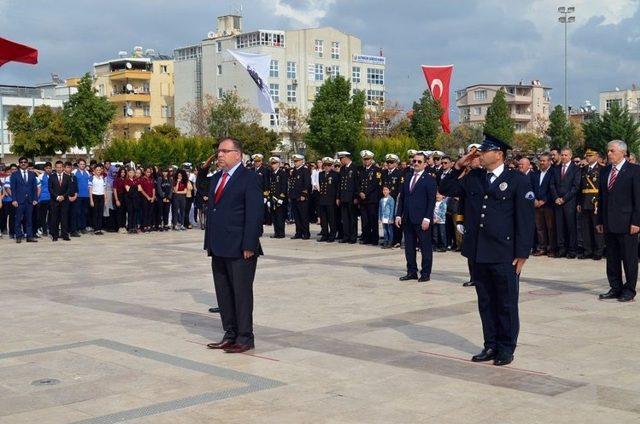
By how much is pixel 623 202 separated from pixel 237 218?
5.77 m

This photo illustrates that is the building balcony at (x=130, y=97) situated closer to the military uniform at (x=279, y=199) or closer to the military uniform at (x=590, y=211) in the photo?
the military uniform at (x=279, y=199)

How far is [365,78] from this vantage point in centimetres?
11362

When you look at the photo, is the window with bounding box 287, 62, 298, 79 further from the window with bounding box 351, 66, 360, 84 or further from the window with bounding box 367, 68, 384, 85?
the window with bounding box 367, 68, 384, 85

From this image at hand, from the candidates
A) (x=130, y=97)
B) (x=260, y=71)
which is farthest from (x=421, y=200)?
(x=130, y=97)

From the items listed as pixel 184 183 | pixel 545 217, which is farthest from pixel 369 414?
pixel 184 183

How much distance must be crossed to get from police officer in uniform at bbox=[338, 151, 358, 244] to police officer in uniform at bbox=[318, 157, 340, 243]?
0.29 metres

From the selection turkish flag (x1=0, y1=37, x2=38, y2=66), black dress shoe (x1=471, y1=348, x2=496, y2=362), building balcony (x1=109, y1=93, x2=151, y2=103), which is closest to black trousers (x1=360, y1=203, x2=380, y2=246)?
turkish flag (x1=0, y1=37, x2=38, y2=66)

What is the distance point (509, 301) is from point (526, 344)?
114cm

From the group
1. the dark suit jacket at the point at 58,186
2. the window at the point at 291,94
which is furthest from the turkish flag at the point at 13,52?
the window at the point at 291,94

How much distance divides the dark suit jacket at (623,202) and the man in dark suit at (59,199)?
15.5m

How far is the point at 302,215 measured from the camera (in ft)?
75.8

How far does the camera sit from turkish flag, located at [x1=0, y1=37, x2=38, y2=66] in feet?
50.5

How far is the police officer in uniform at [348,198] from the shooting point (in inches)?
828

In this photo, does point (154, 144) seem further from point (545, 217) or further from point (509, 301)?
point (509, 301)
